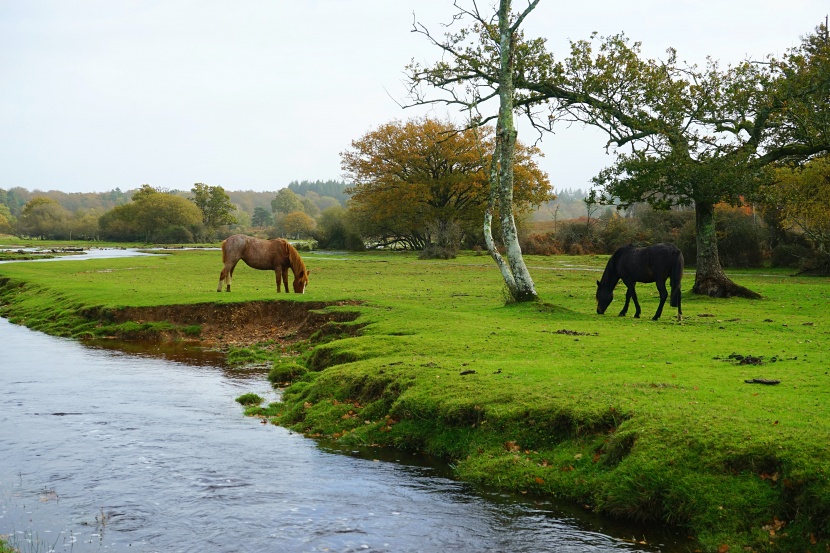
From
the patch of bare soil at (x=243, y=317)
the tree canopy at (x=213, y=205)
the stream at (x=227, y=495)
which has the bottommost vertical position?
the stream at (x=227, y=495)

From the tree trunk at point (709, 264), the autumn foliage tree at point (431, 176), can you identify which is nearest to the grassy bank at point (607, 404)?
the tree trunk at point (709, 264)

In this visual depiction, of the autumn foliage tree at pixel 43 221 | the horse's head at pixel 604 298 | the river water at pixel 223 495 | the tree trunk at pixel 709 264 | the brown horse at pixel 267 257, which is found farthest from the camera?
the autumn foliage tree at pixel 43 221

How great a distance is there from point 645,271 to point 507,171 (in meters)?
5.34

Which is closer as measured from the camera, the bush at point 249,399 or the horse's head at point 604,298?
the bush at point 249,399

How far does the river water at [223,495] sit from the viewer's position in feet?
23.4

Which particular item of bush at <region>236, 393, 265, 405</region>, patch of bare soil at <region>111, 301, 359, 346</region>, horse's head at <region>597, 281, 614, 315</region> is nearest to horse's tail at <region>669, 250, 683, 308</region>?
horse's head at <region>597, 281, 614, 315</region>

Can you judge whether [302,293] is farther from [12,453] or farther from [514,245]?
[12,453]

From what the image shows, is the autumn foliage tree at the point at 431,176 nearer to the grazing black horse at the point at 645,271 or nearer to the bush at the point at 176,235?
the grazing black horse at the point at 645,271

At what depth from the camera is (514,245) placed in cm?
2155

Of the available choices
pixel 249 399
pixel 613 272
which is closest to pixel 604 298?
pixel 613 272

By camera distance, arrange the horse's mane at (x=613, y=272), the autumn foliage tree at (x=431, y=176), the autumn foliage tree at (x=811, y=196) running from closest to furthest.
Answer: the horse's mane at (x=613, y=272)
the autumn foliage tree at (x=811, y=196)
the autumn foliage tree at (x=431, y=176)

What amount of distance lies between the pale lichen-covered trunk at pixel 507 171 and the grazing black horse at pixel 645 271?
95.1 inches

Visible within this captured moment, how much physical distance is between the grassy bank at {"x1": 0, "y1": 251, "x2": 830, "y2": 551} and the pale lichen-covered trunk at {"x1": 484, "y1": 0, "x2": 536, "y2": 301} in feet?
3.43

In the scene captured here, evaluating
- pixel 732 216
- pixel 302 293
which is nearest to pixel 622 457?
pixel 302 293
